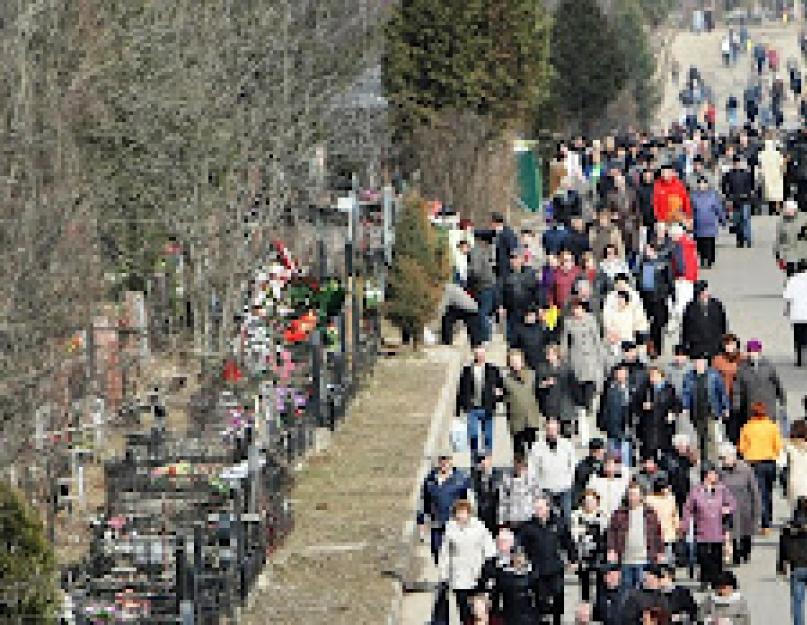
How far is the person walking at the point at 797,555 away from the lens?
83.5 ft

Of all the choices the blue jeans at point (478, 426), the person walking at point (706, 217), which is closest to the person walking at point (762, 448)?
the blue jeans at point (478, 426)

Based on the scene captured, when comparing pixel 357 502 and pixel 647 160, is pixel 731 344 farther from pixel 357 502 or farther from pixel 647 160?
pixel 647 160

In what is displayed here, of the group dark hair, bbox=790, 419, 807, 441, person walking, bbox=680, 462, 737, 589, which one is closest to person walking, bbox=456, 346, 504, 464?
dark hair, bbox=790, 419, 807, 441

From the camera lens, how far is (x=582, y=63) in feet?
228

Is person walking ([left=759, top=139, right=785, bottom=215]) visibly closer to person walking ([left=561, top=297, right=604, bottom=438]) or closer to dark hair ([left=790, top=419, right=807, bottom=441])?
person walking ([left=561, top=297, right=604, bottom=438])

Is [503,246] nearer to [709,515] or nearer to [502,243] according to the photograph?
[502,243]

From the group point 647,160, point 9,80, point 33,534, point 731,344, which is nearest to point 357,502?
point 731,344

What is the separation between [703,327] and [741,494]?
23.8ft

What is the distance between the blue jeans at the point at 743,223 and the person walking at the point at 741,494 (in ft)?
63.7

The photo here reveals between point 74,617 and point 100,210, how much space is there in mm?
9252

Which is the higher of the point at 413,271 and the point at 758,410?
the point at 413,271

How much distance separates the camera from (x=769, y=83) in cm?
10931

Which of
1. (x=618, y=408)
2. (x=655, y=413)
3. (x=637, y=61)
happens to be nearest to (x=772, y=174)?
(x=618, y=408)

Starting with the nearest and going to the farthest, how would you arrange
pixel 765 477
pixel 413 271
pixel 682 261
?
pixel 765 477 < pixel 682 261 < pixel 413 271
